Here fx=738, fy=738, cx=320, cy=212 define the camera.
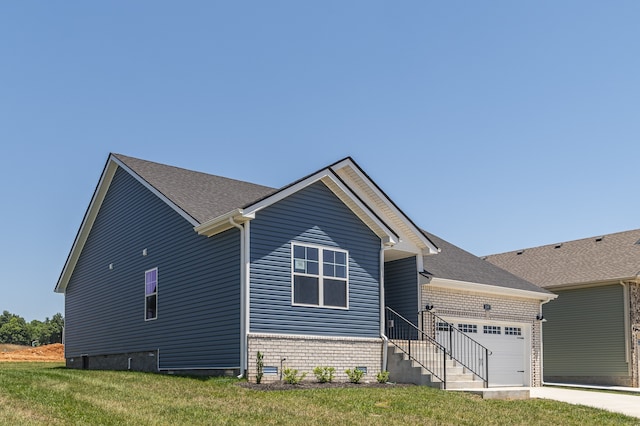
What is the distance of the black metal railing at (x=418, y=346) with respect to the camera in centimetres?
1910

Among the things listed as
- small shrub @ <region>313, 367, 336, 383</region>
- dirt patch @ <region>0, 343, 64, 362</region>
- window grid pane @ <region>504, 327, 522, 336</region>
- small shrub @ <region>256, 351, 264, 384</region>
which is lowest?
dirt patch @ <region>0, 343, 64, 362</region>

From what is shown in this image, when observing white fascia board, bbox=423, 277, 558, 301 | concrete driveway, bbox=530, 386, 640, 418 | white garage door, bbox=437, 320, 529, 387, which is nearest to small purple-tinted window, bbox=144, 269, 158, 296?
white fascia board, bbox=423, 277, 558, 301

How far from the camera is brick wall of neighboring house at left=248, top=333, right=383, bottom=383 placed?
17.1 m

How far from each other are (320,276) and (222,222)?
2918mm

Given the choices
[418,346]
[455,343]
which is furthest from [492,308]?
[418,346]

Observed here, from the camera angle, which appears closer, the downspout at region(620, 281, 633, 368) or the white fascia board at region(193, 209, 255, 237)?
the white fascia board at region(193, 209, 255, 237)

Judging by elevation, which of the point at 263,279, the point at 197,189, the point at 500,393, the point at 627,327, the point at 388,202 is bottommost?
the point at 500,393

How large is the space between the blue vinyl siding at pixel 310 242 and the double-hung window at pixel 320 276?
0.53 ft

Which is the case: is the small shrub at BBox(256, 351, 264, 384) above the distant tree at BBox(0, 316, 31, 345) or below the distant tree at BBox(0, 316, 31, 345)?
above

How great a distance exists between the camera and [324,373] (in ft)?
58.9

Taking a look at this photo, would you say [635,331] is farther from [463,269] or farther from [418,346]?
[418,346]

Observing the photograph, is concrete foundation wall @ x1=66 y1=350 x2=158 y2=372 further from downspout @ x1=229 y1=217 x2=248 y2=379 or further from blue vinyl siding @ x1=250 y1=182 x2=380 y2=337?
blue vinyl siding @ x1=250 y1=182 x2=380 y2=337

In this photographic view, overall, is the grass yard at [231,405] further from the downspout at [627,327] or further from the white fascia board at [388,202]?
the downspout at [627,327]

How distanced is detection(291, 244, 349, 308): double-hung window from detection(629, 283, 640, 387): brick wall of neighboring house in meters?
14.8
